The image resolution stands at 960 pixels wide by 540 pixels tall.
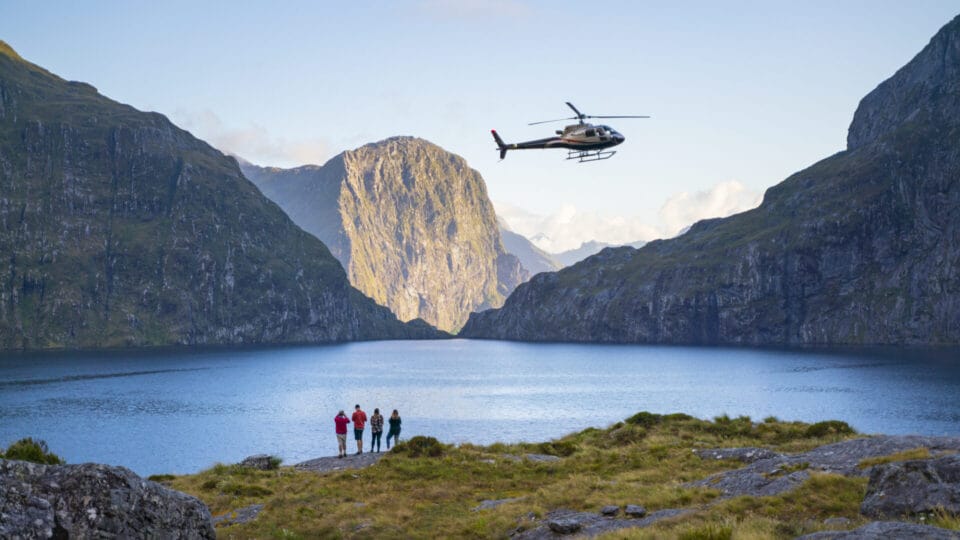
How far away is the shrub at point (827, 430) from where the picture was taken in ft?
145

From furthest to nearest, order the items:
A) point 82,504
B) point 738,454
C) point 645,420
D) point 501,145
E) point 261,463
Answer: point 501,145 < point 645,420 < point 261,463 < point 738,454 < point 82,504

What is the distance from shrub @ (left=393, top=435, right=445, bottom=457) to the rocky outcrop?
25.1 meters

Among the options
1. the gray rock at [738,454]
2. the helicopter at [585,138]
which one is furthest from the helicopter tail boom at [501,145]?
the gray rock at [738,454]

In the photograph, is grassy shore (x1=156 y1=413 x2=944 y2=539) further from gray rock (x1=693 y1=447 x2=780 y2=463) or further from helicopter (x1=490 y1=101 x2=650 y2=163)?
helicopter (x1=490 y1=101 x2=650 y2=163)

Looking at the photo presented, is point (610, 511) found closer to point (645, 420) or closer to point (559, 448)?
point (559, 448)

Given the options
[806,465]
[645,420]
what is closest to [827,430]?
[645,420]

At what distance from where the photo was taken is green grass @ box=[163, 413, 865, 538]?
24.7 metres

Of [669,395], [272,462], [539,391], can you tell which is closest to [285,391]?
[539,391]

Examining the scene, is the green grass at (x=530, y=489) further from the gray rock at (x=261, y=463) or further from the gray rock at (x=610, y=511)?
the gray rock at (x=261, y=463)

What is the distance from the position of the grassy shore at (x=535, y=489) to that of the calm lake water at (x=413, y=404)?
38673 mm

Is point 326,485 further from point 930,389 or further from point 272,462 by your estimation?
point 930,389

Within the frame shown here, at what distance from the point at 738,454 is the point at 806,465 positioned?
22.6ft

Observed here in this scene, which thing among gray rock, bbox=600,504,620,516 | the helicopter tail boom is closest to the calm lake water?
the helicopter tail boom

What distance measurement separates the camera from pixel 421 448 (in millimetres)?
45188
